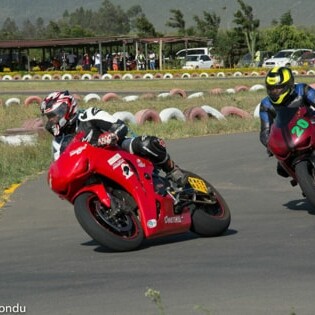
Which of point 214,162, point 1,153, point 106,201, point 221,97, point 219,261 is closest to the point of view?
point 219,261

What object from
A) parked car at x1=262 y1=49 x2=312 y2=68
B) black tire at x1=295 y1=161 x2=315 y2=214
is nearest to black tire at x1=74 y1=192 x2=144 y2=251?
black tire at x1=295 y1=161 x2=315 y2=214

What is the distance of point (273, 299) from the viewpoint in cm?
564

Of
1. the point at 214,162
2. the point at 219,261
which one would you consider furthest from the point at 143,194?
the point at 214,162

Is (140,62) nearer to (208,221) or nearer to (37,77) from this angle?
(37,77)

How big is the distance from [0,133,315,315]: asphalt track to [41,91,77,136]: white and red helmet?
1066 millimetres

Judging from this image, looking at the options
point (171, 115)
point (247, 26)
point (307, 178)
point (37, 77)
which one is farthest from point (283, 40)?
point (307, 178)

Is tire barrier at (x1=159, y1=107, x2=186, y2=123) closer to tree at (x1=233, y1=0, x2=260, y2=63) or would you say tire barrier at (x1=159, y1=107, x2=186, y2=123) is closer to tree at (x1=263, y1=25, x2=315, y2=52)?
tree at (x1=233, y1=0, x2=260, y2=63)

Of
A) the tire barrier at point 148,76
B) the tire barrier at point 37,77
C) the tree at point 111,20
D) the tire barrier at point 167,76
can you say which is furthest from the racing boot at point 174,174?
the tree at point 111,20

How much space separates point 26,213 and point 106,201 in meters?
2.85

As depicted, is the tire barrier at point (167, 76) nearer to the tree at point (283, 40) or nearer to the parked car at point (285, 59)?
the parked car at point (285, 59)

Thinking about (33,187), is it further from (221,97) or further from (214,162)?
(221,97)

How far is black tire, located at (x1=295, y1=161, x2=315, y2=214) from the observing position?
859cm

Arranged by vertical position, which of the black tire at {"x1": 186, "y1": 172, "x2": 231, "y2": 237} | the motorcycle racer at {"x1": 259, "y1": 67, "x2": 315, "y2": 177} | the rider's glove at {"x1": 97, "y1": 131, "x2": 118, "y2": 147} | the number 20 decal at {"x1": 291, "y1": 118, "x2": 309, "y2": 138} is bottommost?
the black tire at {"x1": 186, "y1": 172, "x2": 231, "y2": 237}

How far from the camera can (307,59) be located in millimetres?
55000
